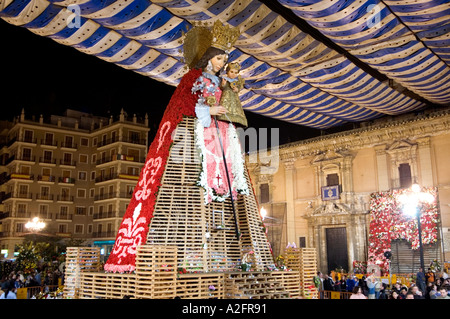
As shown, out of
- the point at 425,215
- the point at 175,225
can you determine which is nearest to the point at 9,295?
the point at 175,225

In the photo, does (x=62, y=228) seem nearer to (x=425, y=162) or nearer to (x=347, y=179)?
(x=347, y=179)

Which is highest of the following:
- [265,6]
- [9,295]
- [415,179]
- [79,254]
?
[265,6]

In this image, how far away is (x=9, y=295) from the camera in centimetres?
893

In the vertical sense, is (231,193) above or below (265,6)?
below

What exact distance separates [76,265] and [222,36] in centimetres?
551

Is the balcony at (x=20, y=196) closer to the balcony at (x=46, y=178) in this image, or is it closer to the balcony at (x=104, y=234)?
the balcony at (x=46, y=178)

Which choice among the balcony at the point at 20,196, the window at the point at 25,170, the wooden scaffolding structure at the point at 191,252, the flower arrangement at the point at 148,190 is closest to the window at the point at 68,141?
the window at the point at 25,170

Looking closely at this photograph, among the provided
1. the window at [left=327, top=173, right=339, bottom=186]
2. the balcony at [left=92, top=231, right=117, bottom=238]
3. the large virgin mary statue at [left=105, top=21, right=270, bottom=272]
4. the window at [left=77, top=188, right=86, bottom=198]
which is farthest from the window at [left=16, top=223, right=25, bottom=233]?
the large virgin mary statue at [left=105, top=21, right=270, bottom=272]

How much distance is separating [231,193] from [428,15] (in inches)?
246

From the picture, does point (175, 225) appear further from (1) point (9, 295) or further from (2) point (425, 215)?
(2) point (425, 215)

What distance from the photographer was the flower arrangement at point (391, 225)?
59.9 ft

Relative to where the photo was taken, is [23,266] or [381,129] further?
[381,129]

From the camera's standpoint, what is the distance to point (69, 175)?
38750mm

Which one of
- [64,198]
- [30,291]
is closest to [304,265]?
[30,291]
